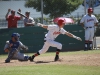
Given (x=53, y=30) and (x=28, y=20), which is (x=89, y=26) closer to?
(x=28, y=20)

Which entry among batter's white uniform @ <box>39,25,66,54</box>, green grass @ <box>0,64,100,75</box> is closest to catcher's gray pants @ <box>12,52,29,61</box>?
batter's white uniform @ <box>39,25,66,54</box>

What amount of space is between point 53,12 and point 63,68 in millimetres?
20604

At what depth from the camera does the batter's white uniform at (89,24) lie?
17.6 meters

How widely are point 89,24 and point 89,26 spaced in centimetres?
11

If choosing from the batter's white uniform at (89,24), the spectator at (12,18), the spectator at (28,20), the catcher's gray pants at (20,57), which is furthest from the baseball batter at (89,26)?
the catcher's gray pants at (20,57)

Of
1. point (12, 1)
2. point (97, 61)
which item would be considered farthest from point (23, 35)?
point (12, 1)

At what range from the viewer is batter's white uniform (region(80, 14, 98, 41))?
1762 centimetres

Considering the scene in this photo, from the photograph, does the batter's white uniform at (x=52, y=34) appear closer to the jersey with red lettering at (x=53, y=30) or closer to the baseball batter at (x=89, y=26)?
the jersey with red lettering at (x=53, y=30)

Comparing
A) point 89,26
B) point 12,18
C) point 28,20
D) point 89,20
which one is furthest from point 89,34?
point 12,18

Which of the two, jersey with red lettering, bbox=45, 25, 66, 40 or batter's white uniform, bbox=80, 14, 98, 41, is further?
batter's white uniform, bbox=80, 14, 98, 41

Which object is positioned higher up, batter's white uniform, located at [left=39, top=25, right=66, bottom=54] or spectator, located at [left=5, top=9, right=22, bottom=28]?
spectator, located at [left=5, top=9, right=22, bottom=28]

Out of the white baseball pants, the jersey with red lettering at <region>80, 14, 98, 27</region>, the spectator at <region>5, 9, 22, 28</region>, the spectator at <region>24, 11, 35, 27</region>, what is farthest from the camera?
the white baseball pants

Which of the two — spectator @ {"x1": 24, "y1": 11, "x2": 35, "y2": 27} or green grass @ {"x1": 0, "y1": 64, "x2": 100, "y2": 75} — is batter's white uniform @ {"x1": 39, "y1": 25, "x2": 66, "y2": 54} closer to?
green grass @ {"x1": 0, "y1": 64, "x2": 100, "y2": 75}

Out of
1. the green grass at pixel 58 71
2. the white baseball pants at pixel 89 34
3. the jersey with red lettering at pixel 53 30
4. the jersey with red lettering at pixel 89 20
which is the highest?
the jersey with red lettering at pixel 89 20
